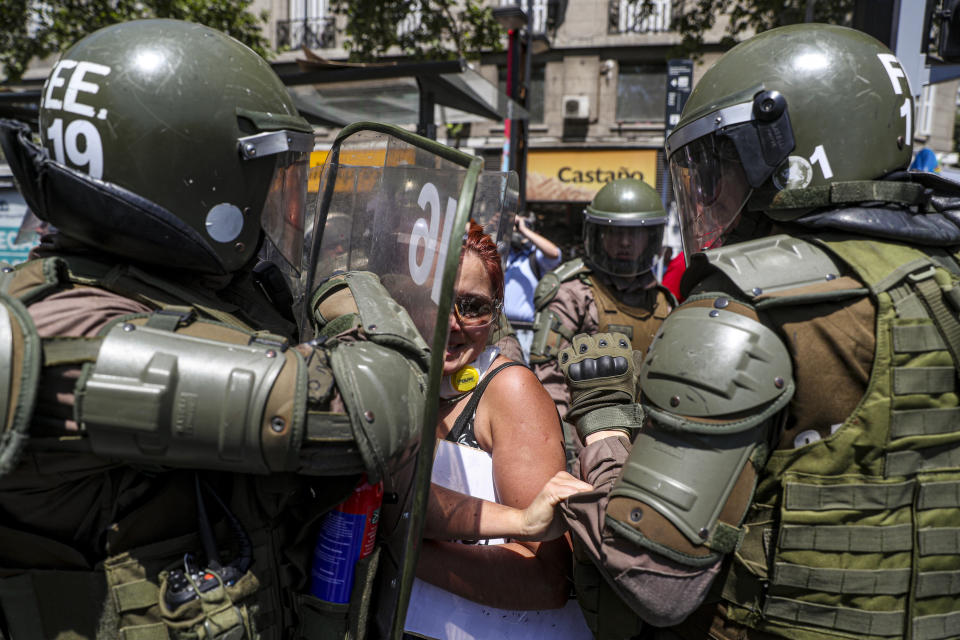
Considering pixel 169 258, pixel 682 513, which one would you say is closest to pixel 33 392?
pixel 169 258

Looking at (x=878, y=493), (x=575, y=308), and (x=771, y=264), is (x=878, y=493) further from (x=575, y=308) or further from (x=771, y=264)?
(x=575, y=308)

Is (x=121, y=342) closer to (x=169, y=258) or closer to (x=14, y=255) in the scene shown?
(x=169, y=258)

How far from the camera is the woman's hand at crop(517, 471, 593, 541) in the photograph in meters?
1.62

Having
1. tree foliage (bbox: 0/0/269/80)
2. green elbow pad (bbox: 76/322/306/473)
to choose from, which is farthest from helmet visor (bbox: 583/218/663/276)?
tree foliage (bbox: 0/0/269/80)

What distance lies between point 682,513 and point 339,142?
1.25 metres

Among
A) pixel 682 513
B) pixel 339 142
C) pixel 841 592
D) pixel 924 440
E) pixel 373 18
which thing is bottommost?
pixel 841 592

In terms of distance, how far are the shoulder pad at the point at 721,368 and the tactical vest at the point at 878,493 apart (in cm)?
9

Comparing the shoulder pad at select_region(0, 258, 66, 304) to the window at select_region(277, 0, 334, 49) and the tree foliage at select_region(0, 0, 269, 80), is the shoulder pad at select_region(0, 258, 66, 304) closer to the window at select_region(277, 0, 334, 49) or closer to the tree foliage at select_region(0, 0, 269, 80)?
the tree foliage at select_region(0, 0, 269, 80)

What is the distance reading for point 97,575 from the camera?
131 centimetres

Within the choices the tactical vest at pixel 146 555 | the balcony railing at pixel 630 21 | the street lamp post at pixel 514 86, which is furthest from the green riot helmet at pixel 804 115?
the balcony railing at pixel 630 21

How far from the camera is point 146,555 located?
1.32 m

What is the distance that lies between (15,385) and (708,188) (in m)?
1.61

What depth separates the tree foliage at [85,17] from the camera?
11.0m

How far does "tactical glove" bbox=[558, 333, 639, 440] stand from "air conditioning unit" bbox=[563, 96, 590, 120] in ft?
52.5
